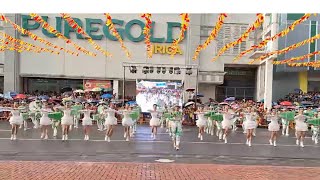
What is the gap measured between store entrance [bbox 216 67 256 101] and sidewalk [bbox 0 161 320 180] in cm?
2598

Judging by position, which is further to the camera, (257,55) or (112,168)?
(257,55)

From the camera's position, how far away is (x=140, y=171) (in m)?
9.95

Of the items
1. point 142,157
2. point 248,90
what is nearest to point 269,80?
A: point 248,90

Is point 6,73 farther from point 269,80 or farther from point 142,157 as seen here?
point 142,157

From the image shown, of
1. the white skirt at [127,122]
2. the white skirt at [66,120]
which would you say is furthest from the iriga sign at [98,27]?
the white skirt at [127,122]

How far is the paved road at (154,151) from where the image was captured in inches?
467

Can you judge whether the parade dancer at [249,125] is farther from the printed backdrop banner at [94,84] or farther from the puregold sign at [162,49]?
the printed backdrop banner at [94,84]

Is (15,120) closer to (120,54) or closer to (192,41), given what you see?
(120,54)

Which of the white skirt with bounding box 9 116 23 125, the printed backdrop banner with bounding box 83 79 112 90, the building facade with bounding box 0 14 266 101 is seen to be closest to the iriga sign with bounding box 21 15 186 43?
the building facade with bounding box 0 14 266 101

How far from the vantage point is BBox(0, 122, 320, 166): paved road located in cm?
1187

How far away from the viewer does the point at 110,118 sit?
15469 mm

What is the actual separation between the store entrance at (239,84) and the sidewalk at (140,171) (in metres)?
26.0

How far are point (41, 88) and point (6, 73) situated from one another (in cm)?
359

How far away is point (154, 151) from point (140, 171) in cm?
334
